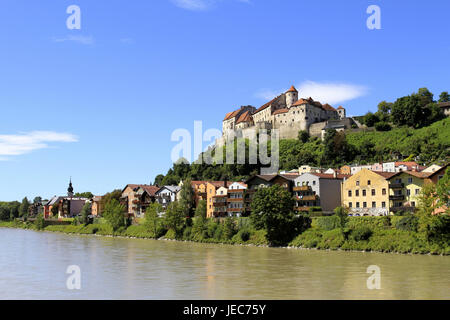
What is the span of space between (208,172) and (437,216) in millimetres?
83272

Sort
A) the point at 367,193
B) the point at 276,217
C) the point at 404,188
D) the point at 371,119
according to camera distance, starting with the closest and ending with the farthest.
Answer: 1. the point at 276,217
2. the point at 404,188
3. the point at 367,193
4. the point at 371,119

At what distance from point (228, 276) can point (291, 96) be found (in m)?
118

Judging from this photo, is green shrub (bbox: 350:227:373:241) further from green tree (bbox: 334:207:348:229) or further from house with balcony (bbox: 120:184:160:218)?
house with balcony (bbox: 120:184:160:218)

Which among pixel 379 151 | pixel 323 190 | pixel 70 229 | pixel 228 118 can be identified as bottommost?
pixel 70 229

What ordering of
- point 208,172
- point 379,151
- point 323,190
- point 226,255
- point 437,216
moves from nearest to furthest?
point 437,216
point 226,255
point 323,190
point 379,151
point 208,172

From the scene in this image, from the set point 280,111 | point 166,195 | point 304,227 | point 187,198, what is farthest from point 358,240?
point 280,111

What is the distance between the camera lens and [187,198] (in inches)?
3226

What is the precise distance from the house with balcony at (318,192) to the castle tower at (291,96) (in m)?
78.8

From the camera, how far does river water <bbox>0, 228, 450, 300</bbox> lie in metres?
25.4

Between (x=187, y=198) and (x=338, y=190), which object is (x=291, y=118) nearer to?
(x=187, y=198)

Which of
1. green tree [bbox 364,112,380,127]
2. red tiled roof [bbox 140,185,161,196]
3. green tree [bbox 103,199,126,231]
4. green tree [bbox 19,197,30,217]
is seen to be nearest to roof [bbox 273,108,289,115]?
green tree [bbox 364,112,380,127]
